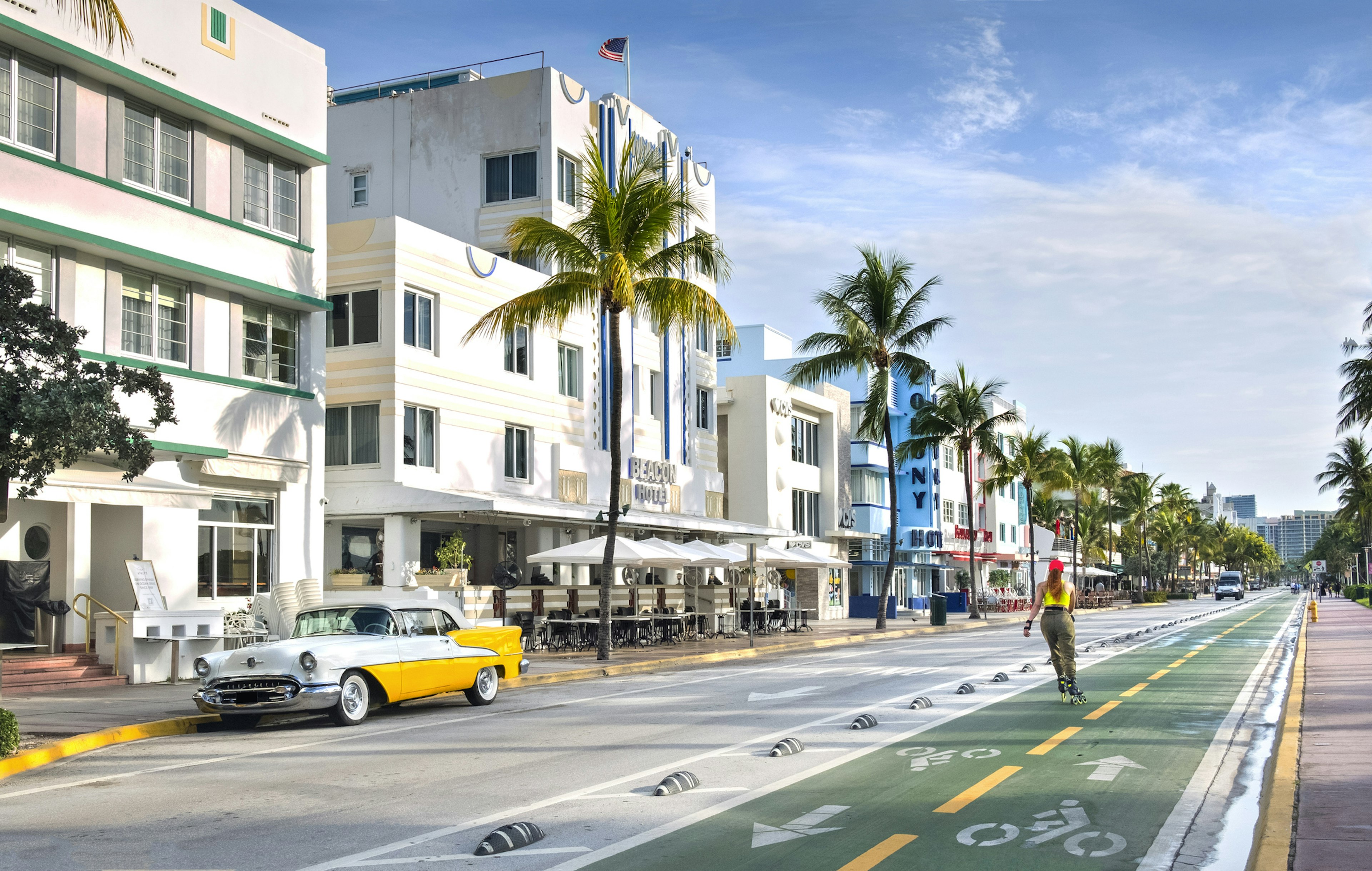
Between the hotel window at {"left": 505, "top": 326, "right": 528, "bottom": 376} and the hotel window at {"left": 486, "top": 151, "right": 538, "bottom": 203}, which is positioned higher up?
the hotel window at {"left": 486, "top": 151, "right": 538, "bottom": 203}

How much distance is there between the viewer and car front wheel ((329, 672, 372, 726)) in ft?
47.1

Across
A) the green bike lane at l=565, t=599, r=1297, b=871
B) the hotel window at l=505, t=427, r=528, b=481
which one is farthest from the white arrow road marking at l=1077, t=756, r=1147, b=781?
the hotel window at l=505, t=427, r=528, b=481

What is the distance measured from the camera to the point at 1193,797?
9.27 meters

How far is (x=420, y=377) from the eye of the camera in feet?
95.2

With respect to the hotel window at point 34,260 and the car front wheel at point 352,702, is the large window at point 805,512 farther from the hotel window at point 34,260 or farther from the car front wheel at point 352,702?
the car front wheel at point 352,702

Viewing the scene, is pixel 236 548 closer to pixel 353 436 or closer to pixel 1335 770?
pixel 353 436

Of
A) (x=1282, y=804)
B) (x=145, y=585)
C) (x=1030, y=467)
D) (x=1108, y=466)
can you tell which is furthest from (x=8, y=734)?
(x=1108, y=466)

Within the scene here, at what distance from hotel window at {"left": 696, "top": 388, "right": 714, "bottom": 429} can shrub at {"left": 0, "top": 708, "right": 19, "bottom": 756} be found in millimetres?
32100

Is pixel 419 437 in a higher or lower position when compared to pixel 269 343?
lower

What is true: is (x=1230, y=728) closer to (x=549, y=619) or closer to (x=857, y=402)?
(x=549, y=619)

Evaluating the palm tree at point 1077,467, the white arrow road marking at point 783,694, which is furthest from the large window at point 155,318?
the palm tree at point 1077,467

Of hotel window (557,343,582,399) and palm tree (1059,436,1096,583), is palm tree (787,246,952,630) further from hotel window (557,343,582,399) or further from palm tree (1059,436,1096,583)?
palm tree (1059,436,1096,583)

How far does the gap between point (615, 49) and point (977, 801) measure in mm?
35450

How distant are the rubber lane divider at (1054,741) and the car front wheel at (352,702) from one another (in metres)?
7.43
